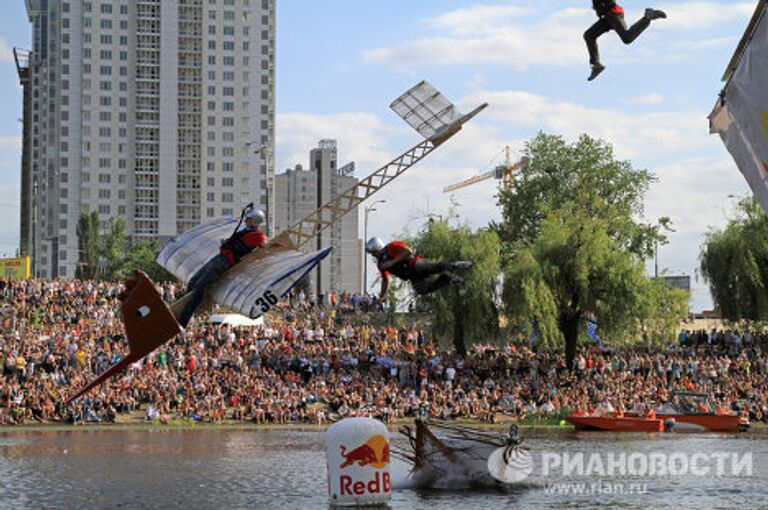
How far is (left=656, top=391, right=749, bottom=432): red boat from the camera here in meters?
56.0

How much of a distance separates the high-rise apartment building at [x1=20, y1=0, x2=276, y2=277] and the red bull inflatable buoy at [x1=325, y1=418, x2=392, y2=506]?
158m

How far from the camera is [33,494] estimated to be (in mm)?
32562

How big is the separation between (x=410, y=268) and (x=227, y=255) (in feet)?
13.2

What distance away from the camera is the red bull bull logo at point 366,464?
28344 mm

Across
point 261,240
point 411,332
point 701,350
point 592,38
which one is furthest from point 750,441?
point 592,38

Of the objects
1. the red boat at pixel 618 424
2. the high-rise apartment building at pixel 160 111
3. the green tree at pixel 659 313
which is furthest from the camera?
the high-rise apartment building at pixel 160 111

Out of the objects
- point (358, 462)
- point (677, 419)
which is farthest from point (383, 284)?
point (677, 419)

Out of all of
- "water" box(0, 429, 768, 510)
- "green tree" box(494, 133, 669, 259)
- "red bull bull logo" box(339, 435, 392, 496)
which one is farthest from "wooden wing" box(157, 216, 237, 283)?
Answer: "green tree" box(494, 133, 669, 259)

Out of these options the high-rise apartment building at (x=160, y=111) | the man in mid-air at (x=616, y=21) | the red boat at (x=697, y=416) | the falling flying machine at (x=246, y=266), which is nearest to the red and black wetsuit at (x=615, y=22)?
the man in mid-air at (x=616, y=21)

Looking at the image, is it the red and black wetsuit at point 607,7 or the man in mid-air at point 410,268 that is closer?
the red and black wetsuit at point 607,7

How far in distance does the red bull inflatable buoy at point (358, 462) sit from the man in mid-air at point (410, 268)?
4.09 metres

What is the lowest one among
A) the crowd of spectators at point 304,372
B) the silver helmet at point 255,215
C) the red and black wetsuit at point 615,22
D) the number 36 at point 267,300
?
the crowd of spectators at point 304,372

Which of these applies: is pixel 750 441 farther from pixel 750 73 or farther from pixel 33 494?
pixel 750 73

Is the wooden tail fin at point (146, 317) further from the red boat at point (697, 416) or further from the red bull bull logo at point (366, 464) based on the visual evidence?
the red boat at point (697, 416)
